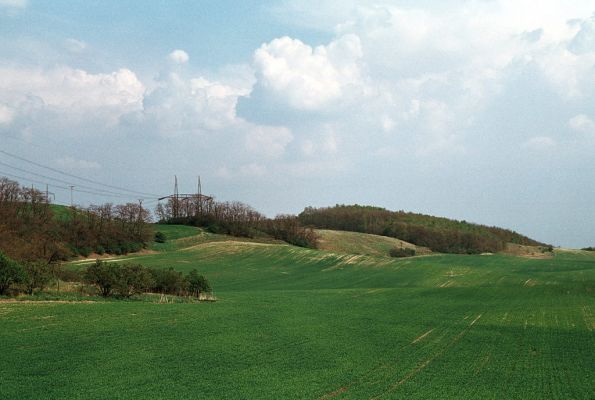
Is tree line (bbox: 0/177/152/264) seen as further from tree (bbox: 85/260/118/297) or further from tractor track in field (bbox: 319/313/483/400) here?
tractor track in field (bbox: 319/313/483/400)

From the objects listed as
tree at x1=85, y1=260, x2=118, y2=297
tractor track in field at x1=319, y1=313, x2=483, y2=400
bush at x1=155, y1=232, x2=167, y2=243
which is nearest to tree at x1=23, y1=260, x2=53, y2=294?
tree at x1=85, y1=260, x2=118, y2=297

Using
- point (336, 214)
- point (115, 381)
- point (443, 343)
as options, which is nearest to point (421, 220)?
point (336, 214)

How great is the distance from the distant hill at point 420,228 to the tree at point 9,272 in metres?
112

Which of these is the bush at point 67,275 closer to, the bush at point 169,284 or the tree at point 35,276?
the bush at point 169,284

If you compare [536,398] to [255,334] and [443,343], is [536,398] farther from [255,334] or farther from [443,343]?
[255,334]

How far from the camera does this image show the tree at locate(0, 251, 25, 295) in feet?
99.5

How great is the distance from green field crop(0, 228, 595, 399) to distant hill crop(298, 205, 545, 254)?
94.7 meters

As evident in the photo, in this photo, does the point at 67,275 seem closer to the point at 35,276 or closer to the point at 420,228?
the point at 35,276

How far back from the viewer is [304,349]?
2181cm

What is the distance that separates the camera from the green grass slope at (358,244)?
120 m

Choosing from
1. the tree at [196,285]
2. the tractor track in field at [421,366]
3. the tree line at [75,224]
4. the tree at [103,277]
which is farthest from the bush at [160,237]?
the tractor track in field at [421,366]

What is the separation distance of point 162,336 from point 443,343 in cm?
1207

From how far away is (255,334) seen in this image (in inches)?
973

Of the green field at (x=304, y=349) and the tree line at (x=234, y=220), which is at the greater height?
the tree line at (x=234, y=220)
